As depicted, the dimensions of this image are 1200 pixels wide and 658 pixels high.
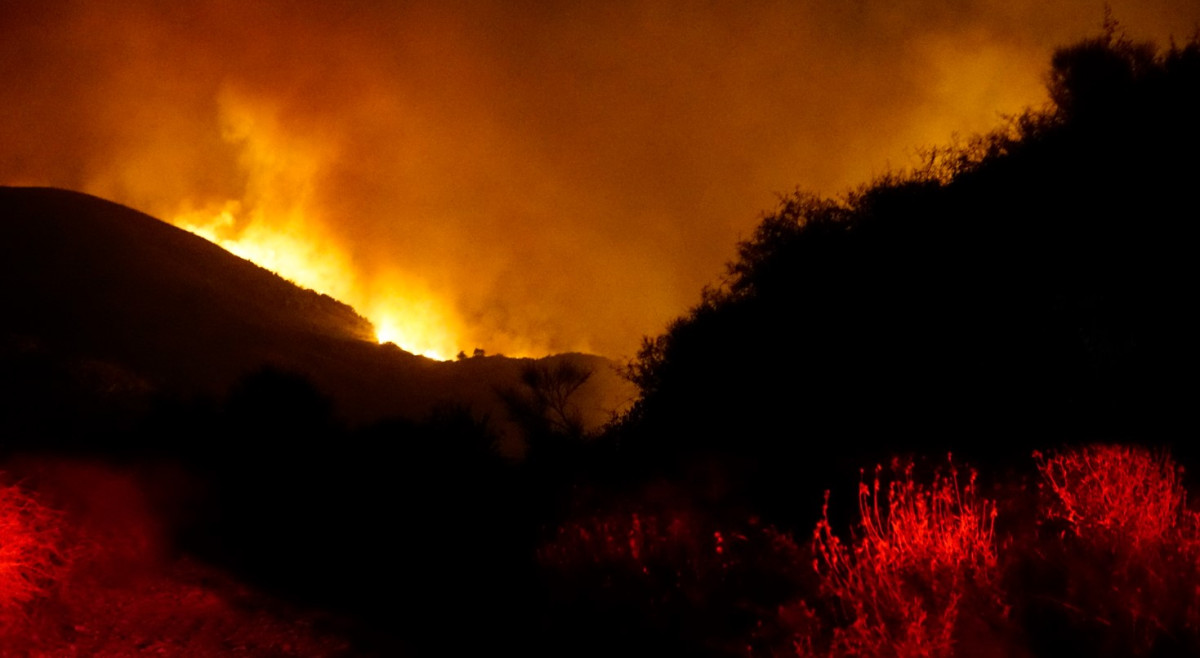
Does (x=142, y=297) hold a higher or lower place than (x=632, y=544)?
higher

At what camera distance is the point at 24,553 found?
22.0 feet

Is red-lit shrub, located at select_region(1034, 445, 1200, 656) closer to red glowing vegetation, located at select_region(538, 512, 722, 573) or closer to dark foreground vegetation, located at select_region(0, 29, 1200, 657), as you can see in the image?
dark foreground vegetation, located at select_region(0, 29, 1200, 657)

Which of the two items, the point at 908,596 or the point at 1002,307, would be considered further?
the point at 1002,307

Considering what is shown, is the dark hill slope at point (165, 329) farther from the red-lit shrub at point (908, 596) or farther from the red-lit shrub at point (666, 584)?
the red-lit shrub at point (908, 596)

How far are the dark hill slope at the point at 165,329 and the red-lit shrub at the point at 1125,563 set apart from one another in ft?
66.4

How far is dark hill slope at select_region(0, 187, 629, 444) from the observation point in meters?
30.9

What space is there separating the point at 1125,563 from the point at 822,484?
4270mm

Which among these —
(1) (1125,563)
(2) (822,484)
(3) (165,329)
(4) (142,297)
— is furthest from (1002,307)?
(4) (142,297)

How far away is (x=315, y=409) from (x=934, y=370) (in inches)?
565

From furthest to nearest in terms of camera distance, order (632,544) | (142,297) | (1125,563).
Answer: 1. (142,297)
2. (632,544)
3. (1125,563)

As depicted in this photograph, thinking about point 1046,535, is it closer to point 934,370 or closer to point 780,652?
point 780,652

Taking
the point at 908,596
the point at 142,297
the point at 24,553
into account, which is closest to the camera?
the point at 908,596

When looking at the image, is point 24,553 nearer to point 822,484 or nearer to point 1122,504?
point 822,484

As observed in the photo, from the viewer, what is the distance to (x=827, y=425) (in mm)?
10312
